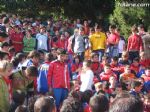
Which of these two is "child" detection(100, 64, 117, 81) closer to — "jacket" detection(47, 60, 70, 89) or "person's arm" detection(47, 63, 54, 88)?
"jacket" detection(47, 60, 70, 89)

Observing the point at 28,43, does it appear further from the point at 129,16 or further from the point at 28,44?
the point at 129,16

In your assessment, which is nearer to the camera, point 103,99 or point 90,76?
point 103,99

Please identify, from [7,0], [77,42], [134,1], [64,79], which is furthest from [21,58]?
[7,0]

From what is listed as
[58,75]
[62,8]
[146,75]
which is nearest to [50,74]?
[58,75]

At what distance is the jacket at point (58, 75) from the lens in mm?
10031

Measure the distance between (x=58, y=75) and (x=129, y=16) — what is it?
45.5 feet

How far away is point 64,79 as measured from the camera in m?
10.2

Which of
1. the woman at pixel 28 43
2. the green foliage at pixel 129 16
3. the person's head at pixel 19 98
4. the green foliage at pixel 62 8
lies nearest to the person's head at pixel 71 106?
the person's head at pixel 19 98

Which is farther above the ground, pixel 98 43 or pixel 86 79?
pixel 98 43

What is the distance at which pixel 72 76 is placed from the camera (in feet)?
37.6

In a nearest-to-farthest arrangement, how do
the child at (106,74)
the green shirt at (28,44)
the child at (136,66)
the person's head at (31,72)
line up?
the person's head at (31,72) → the child at (106,74) → the child at (136,66) → the green shirt at (28,44)

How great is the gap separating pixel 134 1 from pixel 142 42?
348 inches

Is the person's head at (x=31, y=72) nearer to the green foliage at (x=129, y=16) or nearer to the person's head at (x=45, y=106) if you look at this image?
the person's head at (x=45, y=106)

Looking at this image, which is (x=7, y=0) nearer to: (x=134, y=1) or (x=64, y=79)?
(x=134, y=1)
